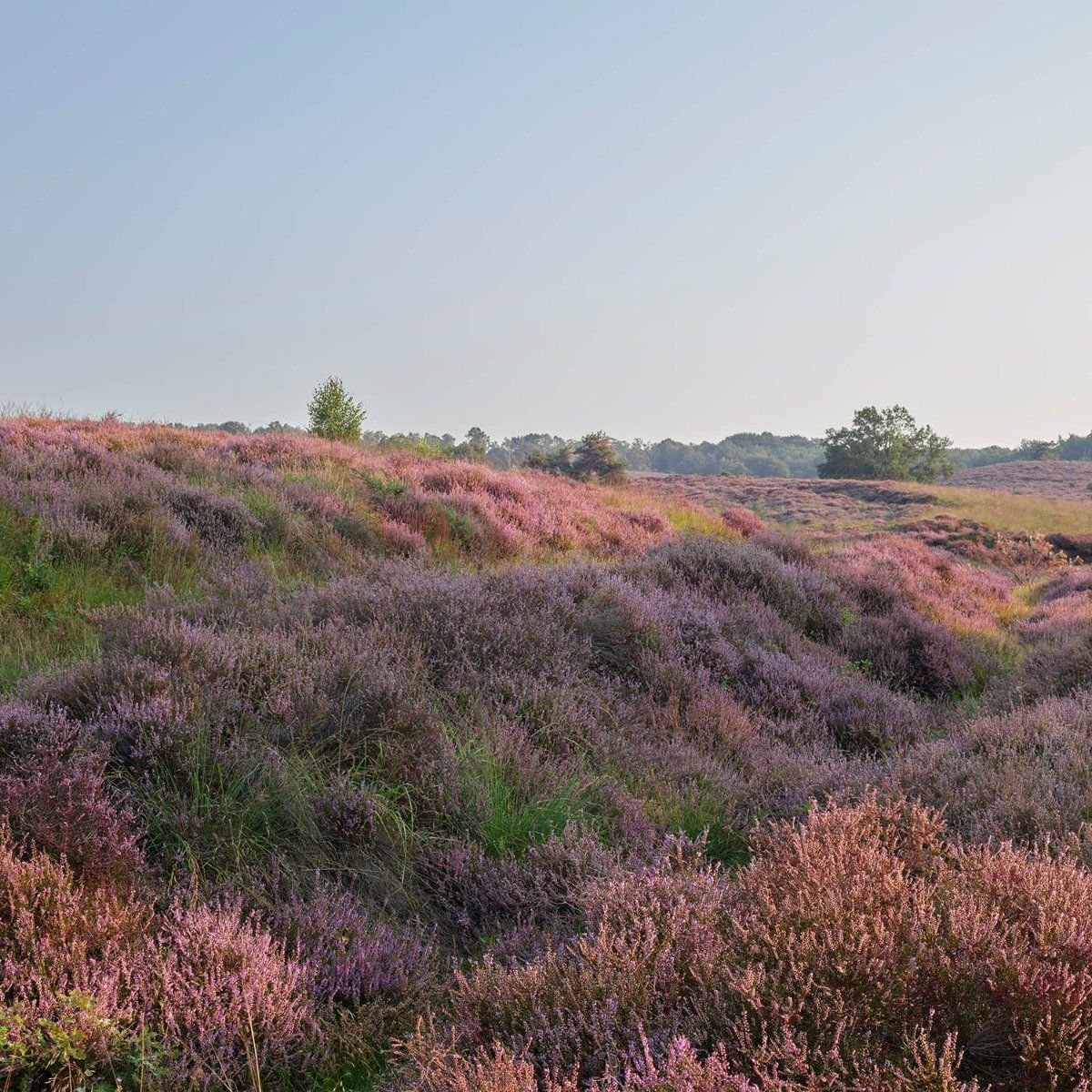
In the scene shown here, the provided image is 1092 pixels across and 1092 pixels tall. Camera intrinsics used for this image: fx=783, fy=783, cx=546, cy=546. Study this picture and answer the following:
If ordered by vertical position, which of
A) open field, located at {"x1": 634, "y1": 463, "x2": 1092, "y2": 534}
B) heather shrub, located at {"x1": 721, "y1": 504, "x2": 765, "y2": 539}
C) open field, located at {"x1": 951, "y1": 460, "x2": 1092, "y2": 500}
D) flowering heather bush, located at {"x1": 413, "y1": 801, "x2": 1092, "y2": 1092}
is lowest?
flowering heather bush, located at {"x1": 413, "y1": 801, "x2": 1092, "y2": 1092}

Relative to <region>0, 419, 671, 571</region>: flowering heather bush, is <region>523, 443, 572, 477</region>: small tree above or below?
above

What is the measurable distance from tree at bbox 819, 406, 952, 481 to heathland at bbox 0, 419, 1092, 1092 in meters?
56.3

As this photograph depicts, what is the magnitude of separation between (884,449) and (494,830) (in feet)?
208

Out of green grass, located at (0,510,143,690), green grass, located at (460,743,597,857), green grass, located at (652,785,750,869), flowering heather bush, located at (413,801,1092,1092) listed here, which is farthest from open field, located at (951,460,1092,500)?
flowering heather bush, located at (413,801,1092,1092)

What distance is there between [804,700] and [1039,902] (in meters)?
3.79

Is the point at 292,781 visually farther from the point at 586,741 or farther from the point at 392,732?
the point at 586,741

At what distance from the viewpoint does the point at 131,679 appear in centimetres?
352

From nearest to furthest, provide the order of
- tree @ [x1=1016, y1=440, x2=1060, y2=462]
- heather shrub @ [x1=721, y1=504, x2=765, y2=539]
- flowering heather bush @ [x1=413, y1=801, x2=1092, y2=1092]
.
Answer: flowering heather bush @ [x1=413, y1=801, x2=1092, y2=1092] < heather shrub @ [x1=721, y1=504, x2=765, y2=539] < tree @ [x1=1016, y1=440, x2=1060, y2=462]

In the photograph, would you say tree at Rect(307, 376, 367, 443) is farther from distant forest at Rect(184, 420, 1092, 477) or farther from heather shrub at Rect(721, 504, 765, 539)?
distant forest at Rect(184, 420, 1092, 477)

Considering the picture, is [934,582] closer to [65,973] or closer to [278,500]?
[278,500]

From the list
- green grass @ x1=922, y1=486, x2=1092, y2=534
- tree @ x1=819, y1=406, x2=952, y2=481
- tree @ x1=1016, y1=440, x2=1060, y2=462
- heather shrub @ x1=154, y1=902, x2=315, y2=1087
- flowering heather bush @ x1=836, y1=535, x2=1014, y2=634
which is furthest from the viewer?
tree @ x1=1016, y1=440, x2=1060, y2=462

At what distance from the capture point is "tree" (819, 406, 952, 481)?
59.1 meters

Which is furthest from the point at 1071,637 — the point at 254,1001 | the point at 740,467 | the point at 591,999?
the point at 740,467

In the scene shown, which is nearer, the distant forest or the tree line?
the tree line
